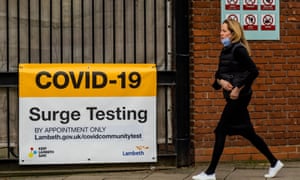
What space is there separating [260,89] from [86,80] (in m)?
2.19

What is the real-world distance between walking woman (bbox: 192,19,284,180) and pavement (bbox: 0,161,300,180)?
415mm

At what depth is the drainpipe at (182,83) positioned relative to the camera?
7270 millimetres

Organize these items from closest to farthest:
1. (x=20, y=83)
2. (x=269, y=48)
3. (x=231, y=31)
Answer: (x=231, y=31) < (x=20, y=83) < (x=269, y=48)

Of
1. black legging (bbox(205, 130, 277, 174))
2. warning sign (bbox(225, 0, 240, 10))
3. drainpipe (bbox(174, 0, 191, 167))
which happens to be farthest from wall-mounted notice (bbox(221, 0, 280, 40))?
black legging (bbox(205, 130, 277, 174))

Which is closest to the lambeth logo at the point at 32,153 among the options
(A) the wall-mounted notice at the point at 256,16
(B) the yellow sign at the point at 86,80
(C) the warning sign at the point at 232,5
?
(B) the yellow sign at the point at 86,80

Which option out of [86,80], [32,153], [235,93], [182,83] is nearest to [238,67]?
[235,93]

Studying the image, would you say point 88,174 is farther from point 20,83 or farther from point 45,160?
point 20,83

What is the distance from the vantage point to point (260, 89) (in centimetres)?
743

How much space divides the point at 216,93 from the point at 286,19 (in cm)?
131

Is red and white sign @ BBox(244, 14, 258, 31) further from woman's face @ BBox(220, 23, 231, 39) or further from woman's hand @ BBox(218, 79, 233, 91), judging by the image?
woman's hand @ BBox(218, 79, 233, 91)

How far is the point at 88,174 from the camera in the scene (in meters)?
7.14

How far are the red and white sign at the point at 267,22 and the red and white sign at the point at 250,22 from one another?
9 centimetres

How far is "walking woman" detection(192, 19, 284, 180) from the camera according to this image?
6262 millimetres

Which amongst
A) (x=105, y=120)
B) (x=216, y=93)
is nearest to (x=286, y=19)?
(x=216, y=93)
